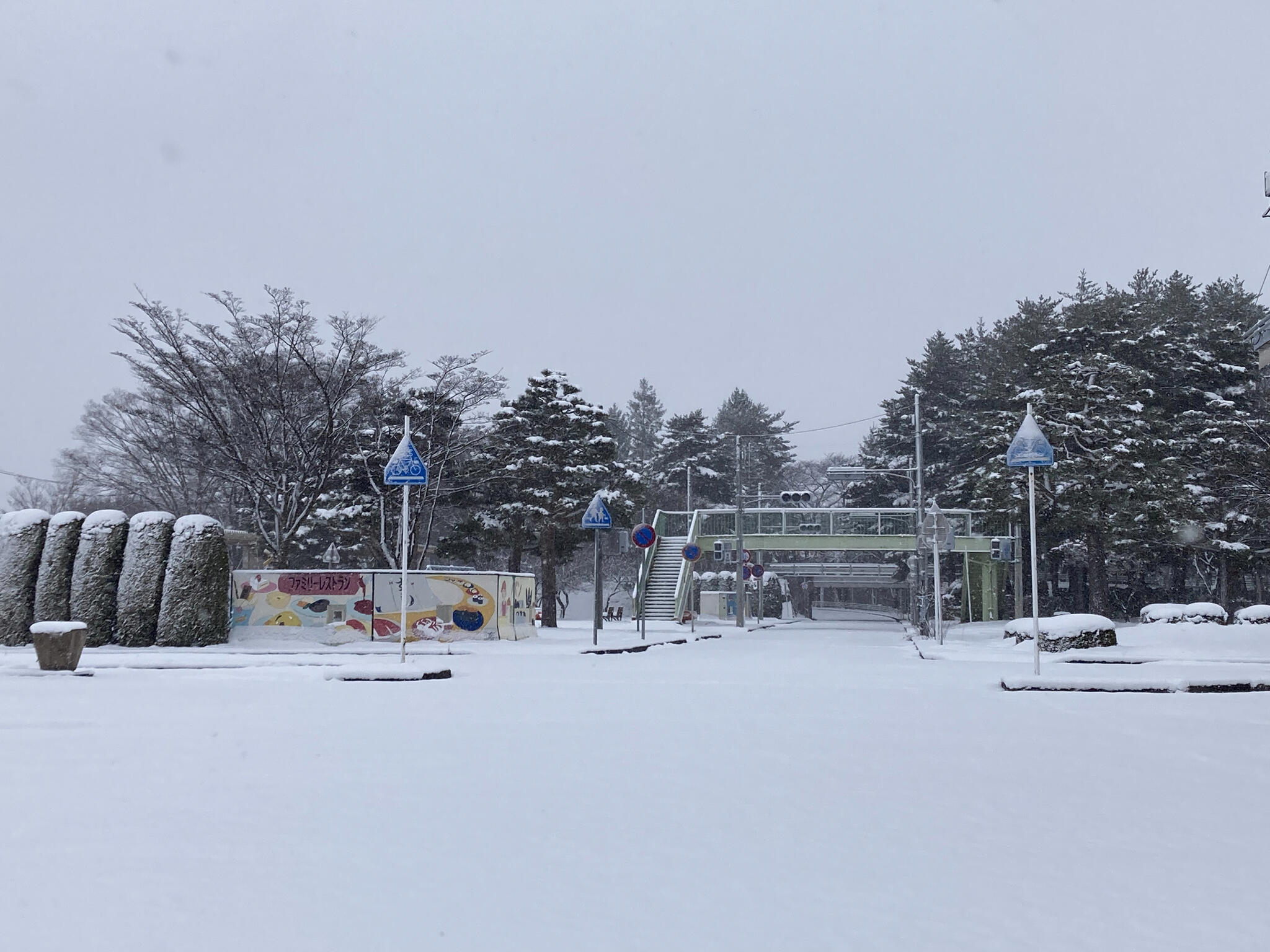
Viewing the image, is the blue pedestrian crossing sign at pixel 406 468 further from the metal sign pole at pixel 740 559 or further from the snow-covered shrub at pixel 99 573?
the metal sign pole at pixel 740 559

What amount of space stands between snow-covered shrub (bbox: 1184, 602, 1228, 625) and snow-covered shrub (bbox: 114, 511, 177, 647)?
2157 cm

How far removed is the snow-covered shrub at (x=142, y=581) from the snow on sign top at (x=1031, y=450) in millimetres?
15972

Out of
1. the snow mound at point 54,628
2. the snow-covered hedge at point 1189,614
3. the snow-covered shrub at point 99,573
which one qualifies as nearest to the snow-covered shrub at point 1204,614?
the snow-covered hedge at point 1189,614

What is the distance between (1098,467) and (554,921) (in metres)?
39.2

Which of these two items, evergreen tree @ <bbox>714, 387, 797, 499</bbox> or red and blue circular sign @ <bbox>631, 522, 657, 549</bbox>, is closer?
red and blue circular sign @ <bbox>631, 522, 657, 549</bbox>

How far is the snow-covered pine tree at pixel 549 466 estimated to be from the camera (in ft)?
125

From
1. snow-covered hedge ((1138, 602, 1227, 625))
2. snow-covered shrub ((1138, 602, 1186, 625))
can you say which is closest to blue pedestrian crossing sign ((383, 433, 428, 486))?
snow-covered hedge ((1138, 602, 1227, 625))

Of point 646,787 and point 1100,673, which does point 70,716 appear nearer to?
point 646,787

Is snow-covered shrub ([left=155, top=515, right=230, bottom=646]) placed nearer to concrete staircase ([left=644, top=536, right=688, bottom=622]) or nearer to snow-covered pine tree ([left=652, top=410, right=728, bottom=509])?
concrete staircase ([left=644, top=536, right=688, bottom=622])

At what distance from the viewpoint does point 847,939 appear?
417cm

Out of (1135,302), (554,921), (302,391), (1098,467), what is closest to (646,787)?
(554,921)

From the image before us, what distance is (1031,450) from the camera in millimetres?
17219

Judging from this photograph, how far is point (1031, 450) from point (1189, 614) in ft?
39.0

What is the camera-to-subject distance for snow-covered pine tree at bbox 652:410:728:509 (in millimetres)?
77875
